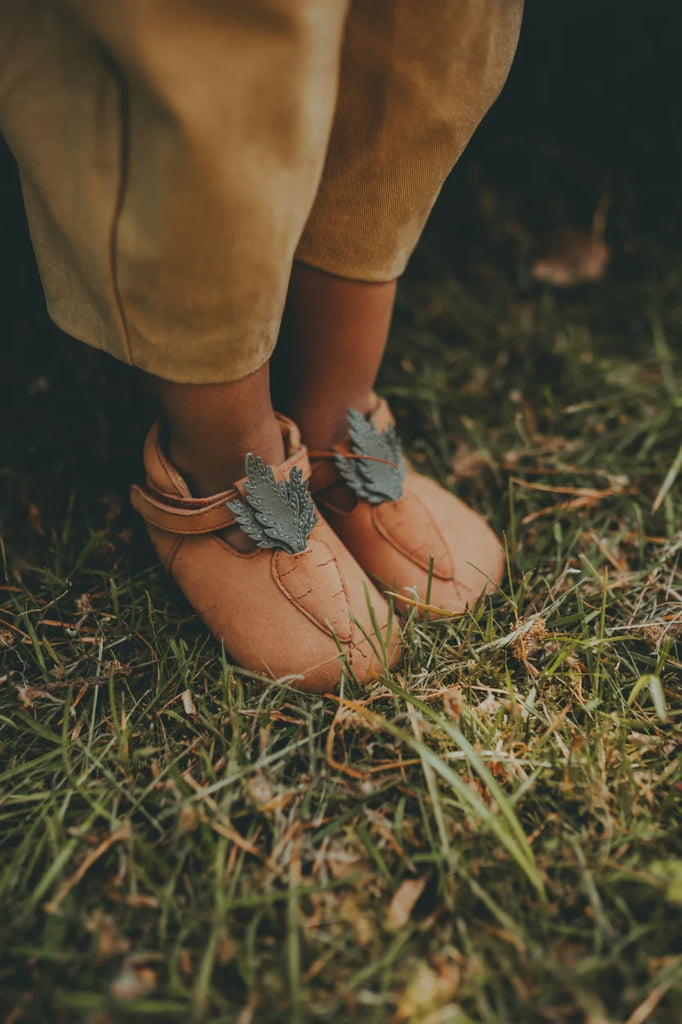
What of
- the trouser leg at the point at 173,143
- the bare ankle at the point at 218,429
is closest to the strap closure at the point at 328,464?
the bare ankle at the point at 218,429

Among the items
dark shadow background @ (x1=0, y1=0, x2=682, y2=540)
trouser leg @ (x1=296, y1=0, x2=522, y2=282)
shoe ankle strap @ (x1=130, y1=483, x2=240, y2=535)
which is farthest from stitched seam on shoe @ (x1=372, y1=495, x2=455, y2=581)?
dark shadow background @ (x1=0, y1=0, x2=682, y2=540)

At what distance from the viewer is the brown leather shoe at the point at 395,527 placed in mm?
1038

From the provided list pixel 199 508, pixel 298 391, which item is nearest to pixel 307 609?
pixel 199 508

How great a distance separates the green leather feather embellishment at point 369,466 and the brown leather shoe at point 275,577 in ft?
0.30

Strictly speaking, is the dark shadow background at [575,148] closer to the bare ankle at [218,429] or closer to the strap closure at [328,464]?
the strap closure at [328,464]

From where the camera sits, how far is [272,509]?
→ 0.93 m

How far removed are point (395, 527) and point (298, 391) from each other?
0.82 ft

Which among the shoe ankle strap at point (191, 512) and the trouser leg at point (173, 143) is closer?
the trouser leg at point (173, 143)

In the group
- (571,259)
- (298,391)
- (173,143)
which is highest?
(173,143)

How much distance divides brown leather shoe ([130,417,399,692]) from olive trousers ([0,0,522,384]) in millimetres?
190

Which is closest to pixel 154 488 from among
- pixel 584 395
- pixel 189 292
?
pixel 189 292

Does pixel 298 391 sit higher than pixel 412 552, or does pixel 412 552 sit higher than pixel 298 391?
pixel 298 391

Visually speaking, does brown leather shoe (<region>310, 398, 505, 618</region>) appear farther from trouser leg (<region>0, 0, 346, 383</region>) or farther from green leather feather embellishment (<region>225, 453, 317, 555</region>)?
trouser leg (<region>0, 0, 346, 383</region>)

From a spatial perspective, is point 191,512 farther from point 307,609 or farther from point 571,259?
point 571,259
